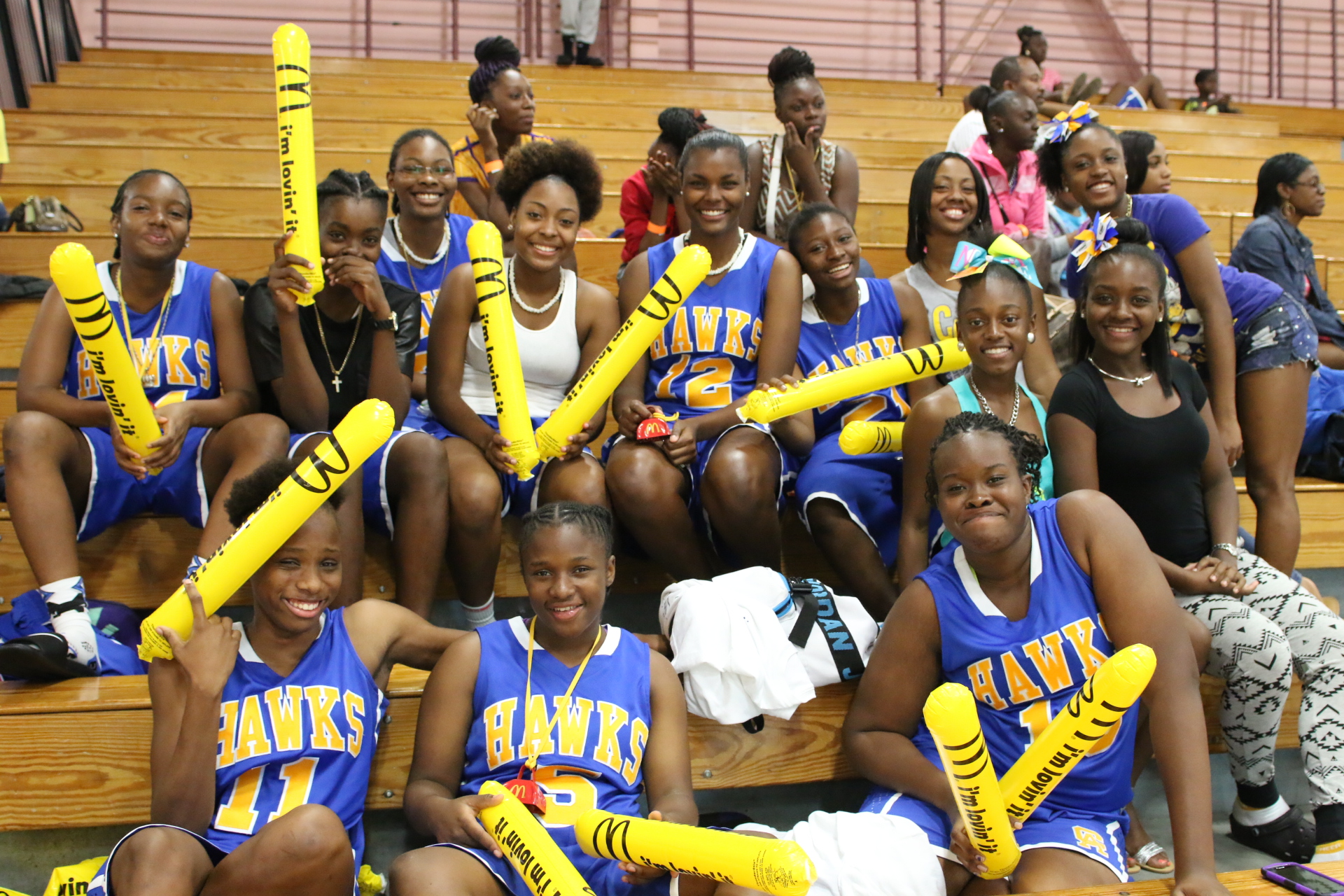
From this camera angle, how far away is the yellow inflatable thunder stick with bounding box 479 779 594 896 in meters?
1.33

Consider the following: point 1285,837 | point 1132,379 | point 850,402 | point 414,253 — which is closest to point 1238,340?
point 1132,379

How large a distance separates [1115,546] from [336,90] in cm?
476

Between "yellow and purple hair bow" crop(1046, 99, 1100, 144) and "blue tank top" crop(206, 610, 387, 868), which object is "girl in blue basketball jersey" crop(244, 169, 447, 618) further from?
"yellow and purple hair bow" crop(1046, 99, 1100, 144)

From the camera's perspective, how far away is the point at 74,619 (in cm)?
187

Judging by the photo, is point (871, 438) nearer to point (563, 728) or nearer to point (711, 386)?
point (711, 386)

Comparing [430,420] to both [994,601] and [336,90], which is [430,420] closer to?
[994,601]

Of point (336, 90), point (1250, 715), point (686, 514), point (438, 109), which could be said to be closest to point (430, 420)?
point (686, 514)

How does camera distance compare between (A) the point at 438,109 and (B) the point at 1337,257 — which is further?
(A) the point at 438,109

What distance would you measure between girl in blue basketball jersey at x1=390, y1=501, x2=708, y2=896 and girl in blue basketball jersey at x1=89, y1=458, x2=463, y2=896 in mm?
119

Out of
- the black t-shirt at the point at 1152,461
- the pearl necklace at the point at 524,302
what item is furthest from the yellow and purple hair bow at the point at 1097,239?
the pearl necklace at the point at 524,302

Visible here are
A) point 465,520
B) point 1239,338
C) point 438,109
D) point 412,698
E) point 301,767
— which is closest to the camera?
point 301,767

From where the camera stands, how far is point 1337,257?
14.0 ft

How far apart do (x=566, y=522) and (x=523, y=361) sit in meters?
0.70

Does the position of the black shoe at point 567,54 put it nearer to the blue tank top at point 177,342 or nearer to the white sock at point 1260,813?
the blue tank top at point 177,342
